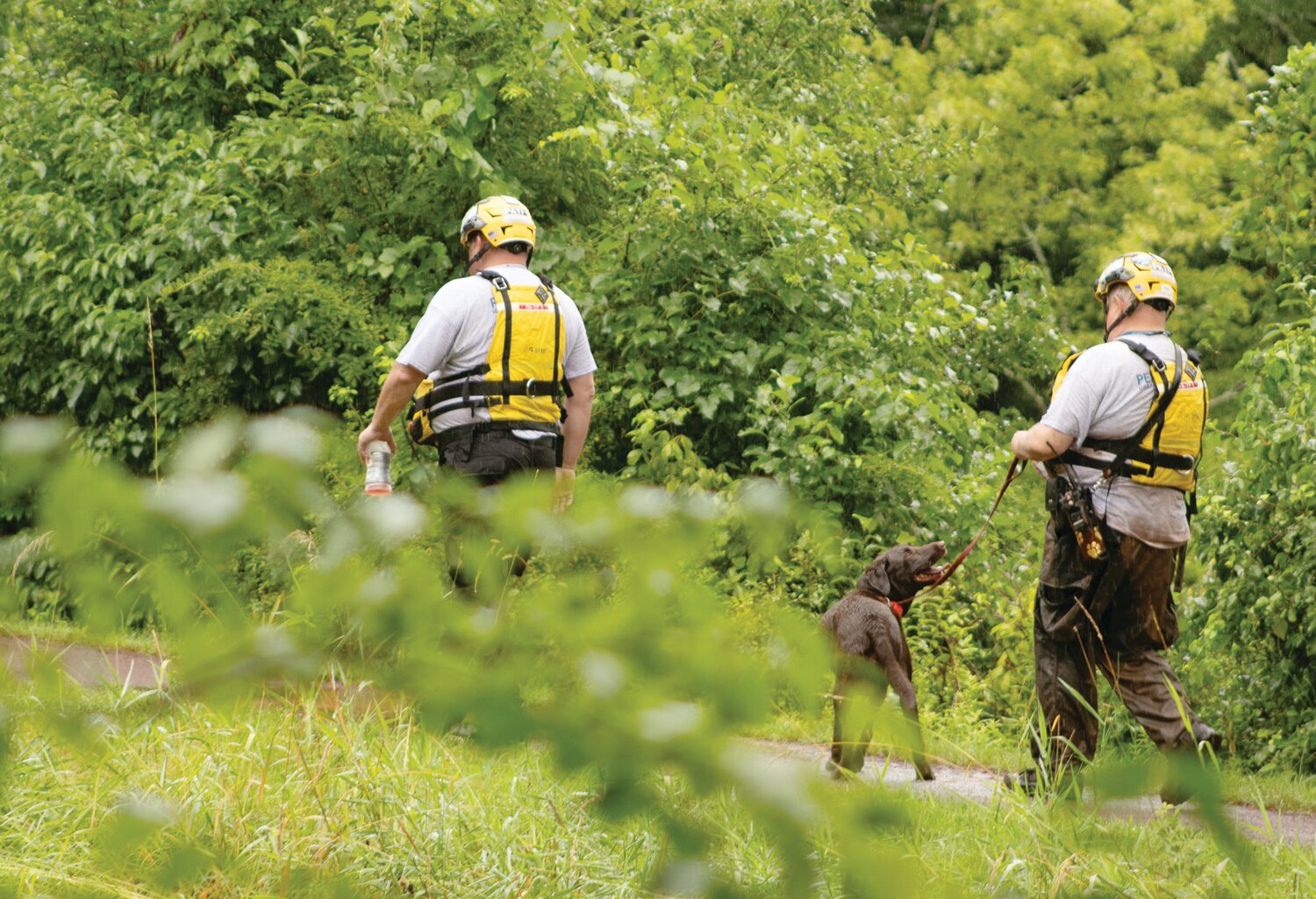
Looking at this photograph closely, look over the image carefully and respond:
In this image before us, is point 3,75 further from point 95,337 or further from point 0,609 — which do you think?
point 0,609

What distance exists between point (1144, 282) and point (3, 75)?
31.4 feet

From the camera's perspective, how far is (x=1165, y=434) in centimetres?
454

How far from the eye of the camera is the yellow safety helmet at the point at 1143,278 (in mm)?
4664

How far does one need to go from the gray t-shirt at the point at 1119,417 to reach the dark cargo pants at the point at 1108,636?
0.07 metres

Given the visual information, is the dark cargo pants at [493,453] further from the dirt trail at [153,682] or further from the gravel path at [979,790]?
the dirt trail at [153,682]

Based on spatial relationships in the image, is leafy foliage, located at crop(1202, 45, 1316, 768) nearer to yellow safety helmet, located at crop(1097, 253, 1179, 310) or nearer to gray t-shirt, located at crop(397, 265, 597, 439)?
yellow safety helmet, located at crop(1097, 253, 1179, 310)

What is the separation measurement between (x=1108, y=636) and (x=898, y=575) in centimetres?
83

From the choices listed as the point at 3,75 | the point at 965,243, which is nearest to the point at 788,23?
the point at 3,75

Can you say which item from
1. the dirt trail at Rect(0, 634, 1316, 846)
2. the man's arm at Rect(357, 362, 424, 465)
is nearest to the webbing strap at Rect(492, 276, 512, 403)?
the man's arm at Rect(357, 362, 424, 465)

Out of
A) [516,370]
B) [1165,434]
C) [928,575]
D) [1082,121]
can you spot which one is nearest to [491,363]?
[516,370]

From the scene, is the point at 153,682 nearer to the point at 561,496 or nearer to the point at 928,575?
the point at 561,496

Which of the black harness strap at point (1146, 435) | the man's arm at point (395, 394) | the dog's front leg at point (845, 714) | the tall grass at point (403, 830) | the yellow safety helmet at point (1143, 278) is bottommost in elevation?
the tall grass at point (403, 830)

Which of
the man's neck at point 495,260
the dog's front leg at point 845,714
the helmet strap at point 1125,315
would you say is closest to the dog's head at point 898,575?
the helmet strap at point 1125,315

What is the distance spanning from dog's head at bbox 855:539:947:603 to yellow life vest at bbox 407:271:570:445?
4.36 feet
